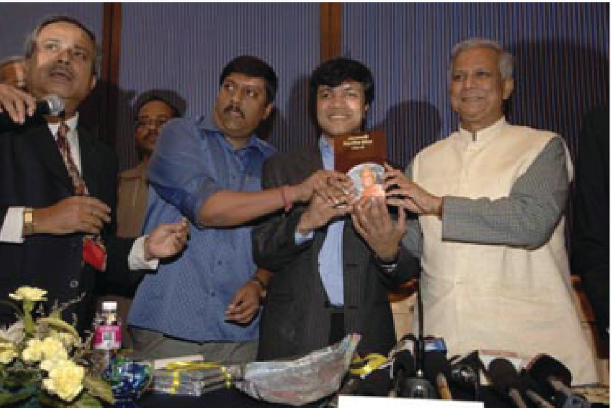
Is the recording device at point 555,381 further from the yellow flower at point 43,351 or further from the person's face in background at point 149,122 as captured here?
the person's face in background at point 149,122

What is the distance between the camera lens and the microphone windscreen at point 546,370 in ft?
5.03

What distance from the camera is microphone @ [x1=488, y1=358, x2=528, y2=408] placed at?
1.37m

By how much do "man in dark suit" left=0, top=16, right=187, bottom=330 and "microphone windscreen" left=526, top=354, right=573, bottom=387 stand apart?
1.33m

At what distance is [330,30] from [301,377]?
2.71 meters

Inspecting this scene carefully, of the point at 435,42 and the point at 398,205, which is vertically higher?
the point at 435,42

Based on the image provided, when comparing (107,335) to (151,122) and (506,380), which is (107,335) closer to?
(506,380)

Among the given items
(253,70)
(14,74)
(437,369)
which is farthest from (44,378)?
(14,74)

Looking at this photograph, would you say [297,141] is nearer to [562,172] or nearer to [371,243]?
[371,243]

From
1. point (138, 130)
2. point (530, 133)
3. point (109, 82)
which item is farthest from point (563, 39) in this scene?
point (109, 82)

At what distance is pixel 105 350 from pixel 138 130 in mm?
2149

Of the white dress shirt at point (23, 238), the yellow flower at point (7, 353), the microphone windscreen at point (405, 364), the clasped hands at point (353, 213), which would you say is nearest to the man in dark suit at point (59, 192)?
the white dress shirt at point (23, 238)

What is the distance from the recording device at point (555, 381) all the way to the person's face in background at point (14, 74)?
227 cm

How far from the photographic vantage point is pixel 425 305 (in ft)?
7.69

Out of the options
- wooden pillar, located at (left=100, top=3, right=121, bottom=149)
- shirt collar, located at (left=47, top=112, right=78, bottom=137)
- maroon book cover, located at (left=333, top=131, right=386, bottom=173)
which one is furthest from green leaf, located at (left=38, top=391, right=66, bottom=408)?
wooden pillar, located at (left=100, top=3, right=121, bottom=149)
